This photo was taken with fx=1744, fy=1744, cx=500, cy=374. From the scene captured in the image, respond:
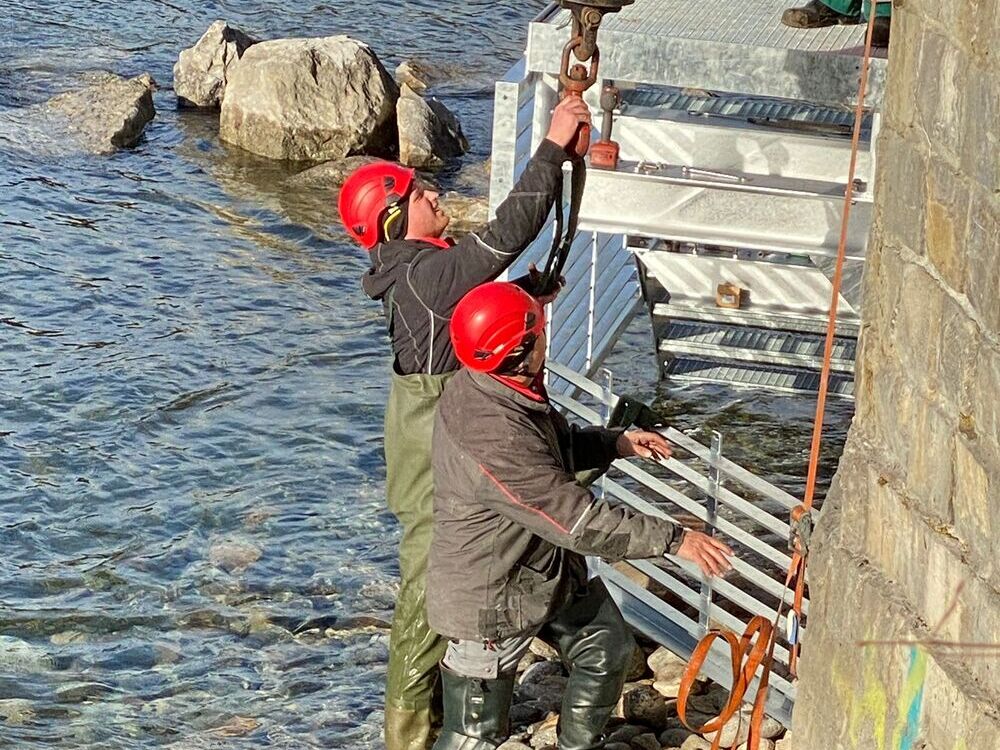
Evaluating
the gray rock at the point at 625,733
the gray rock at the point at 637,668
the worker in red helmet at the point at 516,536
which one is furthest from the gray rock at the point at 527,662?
the worker in red helmet at the point at 516,536

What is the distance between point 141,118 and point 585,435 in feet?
36.6

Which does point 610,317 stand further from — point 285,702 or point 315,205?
point 315,205

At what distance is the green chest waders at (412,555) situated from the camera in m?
5.58

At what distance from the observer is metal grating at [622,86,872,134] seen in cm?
780

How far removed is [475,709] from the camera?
17.8 feet

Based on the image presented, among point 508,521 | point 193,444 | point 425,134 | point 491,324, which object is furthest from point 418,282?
point 425,134

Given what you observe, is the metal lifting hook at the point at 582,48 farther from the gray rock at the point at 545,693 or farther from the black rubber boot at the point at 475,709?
the gray rock at the point at 545,693

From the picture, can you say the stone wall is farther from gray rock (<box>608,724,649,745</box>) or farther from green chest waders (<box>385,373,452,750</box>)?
gray rock (<box>608,724,649,745</box>)

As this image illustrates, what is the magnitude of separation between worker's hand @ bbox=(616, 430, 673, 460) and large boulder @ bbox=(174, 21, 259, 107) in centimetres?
1163

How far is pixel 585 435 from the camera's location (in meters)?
5.50

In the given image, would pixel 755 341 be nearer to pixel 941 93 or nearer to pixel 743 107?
pixel 743 107

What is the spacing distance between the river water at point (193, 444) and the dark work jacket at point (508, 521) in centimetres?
179

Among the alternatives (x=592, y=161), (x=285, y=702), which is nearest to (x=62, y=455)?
(x=285, y=702)

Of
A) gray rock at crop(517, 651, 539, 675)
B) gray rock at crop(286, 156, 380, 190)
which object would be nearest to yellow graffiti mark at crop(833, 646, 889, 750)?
gray rock at crop(517, 651, 539, 675)
